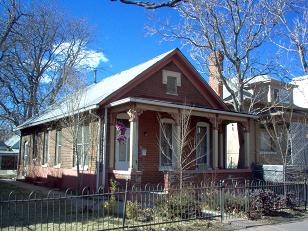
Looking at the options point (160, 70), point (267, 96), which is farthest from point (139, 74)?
point (267, 96)

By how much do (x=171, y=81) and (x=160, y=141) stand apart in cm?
322

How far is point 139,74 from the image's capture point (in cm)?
1769

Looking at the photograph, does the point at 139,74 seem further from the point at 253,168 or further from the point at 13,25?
the point at 13,25

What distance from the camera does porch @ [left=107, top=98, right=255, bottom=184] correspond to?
1494 centimetres

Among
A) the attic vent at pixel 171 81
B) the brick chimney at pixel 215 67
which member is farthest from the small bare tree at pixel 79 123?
the brick chimney at pixel 215 67

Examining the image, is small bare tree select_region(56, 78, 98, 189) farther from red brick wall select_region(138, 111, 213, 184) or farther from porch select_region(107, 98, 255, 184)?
red brick wall select_region(138, 111, 213, 184)

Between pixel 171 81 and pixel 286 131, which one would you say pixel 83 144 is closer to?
pixel 171 81

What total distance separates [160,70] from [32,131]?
1127 centimetres

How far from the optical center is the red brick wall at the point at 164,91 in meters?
18.1

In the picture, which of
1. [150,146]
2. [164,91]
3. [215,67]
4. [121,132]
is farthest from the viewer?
[215,67]

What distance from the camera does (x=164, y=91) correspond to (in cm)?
1892

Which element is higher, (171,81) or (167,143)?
(171,81)

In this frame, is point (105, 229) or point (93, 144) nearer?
point (105, 229)

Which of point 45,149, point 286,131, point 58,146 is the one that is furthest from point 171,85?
point 45,149
